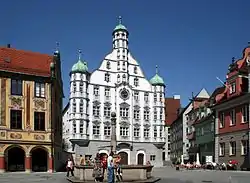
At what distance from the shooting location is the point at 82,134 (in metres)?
73.1

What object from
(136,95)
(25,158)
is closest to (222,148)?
(25,158)

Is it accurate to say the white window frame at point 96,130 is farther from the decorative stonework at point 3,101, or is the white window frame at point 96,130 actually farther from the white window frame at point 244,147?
the white window frame at point 244,147

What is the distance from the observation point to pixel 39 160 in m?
46.6

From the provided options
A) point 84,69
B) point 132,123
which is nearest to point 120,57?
point 84,69

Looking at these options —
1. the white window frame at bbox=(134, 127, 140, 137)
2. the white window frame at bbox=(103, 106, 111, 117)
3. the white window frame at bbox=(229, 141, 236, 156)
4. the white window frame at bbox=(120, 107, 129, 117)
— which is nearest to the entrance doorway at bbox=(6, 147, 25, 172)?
the white window frame at bbox=(229, 141, 236, 156)

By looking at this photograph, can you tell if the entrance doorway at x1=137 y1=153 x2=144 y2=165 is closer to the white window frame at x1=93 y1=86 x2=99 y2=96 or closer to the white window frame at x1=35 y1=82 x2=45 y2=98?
the white window frame at x1=93 y1=86 x2=99 y2=96

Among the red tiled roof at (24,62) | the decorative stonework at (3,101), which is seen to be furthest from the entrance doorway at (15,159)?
the red tiled roof at (24,62)

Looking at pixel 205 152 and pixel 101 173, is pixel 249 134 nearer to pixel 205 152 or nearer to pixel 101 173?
pixel 205 152

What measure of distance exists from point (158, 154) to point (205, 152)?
19176 mm

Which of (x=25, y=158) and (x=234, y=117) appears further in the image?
(x=234, y=117)

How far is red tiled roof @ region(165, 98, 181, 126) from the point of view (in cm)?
10688

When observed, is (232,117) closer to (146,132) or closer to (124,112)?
(124,112)

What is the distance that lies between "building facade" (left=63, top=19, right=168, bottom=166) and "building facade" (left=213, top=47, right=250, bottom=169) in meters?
27.4

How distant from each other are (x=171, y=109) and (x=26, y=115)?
68906mm
